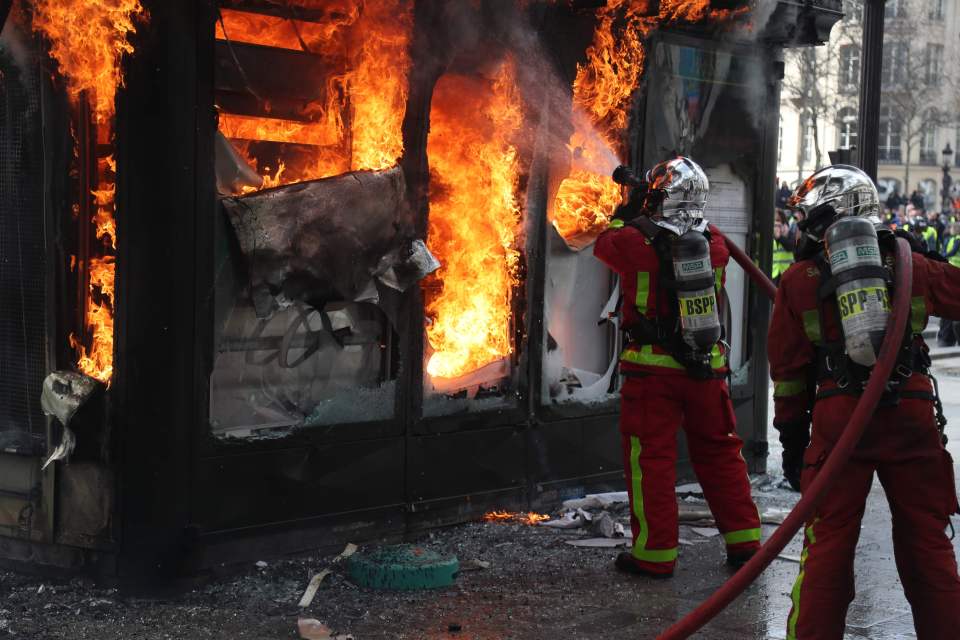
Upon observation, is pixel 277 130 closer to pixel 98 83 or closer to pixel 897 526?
pixel 98 83

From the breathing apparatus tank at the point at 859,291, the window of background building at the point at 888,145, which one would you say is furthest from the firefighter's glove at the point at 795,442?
the window of background building at the point at 888,145

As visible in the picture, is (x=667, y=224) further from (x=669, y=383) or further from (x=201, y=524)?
(x=201, y=524)

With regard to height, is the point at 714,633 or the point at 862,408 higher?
the point at 862,408

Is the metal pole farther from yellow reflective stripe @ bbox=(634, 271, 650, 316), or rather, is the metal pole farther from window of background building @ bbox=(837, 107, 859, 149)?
window of background building @ bbox=(837, 107, 859, 149)

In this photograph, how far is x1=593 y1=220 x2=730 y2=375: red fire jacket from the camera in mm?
6152

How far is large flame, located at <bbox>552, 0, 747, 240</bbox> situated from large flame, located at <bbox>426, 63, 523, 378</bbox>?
48 centimetres

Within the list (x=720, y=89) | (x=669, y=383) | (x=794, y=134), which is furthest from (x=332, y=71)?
(x=794, y=134)

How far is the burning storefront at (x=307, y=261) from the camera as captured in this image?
5.59m

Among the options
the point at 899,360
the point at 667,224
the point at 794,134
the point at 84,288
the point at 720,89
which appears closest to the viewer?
the point at 899,360

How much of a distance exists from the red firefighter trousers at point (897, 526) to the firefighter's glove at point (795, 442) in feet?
0.88

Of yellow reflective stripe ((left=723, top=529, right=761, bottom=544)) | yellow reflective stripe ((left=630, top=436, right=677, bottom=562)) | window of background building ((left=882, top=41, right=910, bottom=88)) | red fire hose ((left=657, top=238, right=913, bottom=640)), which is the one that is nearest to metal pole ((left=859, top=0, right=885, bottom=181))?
yellow reflective stripe ((left=723, top=529, right=761, bottom=544))

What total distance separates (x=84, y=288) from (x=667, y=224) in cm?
267

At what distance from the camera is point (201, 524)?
18.8 feet

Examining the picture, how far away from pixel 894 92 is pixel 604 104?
3793cm
